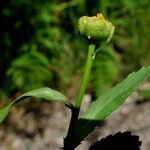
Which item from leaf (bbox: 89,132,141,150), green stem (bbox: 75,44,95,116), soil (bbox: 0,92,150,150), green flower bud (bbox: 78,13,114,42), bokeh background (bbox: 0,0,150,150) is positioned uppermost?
green flower bud (bbox: 78,13,114,42)

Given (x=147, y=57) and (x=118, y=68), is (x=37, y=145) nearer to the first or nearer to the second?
(x=118, y=68)

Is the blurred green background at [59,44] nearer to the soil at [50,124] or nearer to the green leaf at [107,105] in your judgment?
the soil at [50,124]

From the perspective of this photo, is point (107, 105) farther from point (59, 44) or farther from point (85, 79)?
point (59, 44)

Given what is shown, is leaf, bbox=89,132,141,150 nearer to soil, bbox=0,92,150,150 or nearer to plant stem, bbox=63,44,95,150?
plant stem, bbox=63,44,95,150

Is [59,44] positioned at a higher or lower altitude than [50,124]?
higher

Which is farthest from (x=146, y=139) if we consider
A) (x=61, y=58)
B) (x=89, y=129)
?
(x=89, y=129)

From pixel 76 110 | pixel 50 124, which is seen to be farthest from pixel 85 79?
pixel 50 124

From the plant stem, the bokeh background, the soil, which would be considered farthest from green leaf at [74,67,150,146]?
the bokeh background
